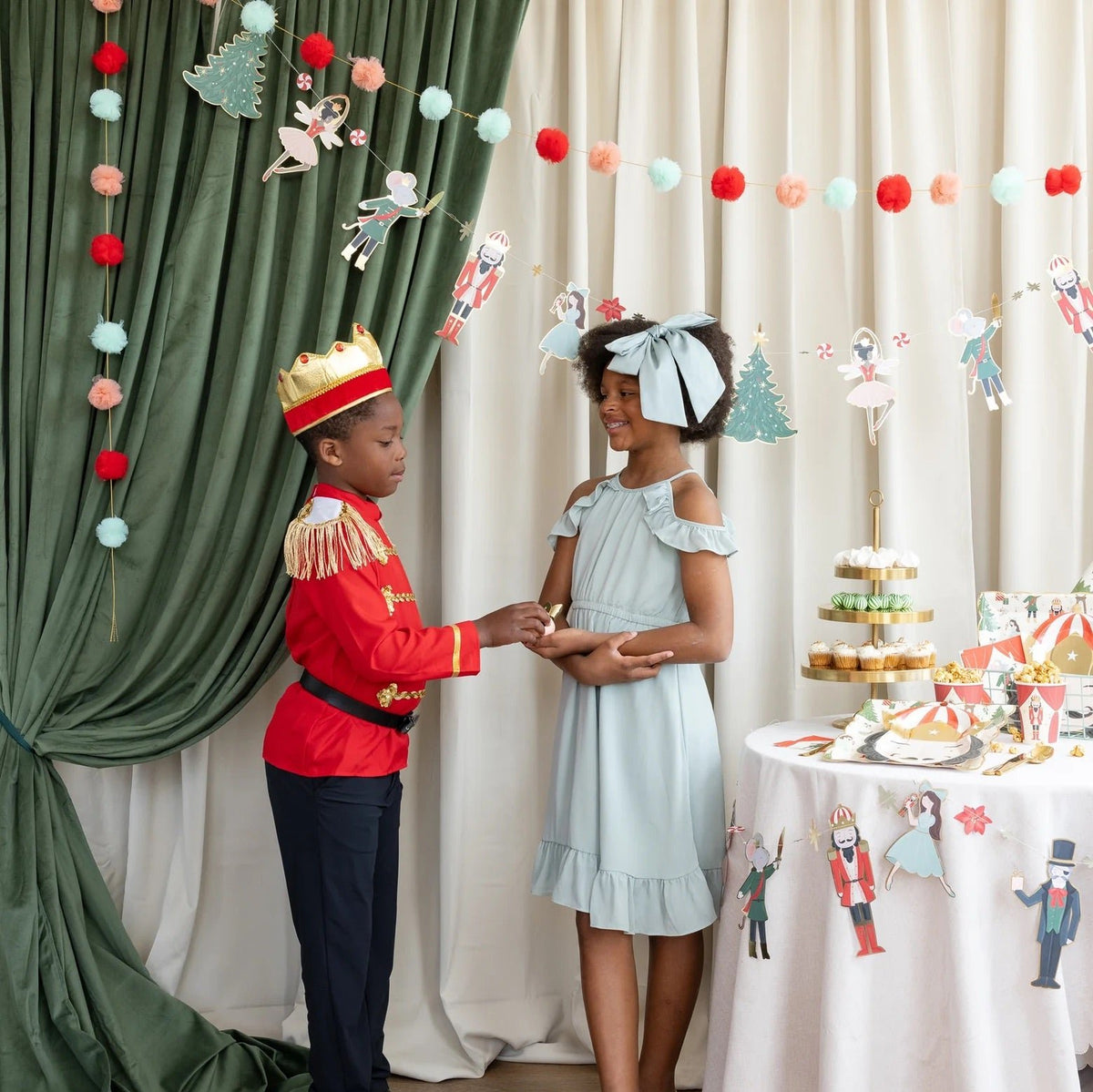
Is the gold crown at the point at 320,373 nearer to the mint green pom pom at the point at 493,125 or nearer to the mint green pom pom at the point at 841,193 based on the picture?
the mint green pom pom at the point at 493,125

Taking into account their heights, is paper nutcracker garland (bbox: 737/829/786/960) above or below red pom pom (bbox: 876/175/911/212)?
below

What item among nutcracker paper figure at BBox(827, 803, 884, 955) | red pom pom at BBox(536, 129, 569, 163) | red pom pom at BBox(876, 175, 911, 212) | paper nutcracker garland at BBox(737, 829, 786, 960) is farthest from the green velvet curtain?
nutcracker paper figure at BBox(827, 803, 884, 955)

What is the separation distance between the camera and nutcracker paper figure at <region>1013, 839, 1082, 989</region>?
5.68 feet

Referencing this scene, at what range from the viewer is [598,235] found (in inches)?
107

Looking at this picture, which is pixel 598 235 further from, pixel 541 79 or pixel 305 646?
pixel 305 646

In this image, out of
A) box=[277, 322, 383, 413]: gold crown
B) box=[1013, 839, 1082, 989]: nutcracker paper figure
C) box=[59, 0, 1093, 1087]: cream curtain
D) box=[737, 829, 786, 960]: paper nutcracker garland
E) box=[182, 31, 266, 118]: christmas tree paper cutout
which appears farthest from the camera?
box=[59, 0, 1093, 1087]: cream curtain

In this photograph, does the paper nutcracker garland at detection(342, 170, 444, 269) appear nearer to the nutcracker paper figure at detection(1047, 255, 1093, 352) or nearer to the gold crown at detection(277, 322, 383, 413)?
the gold crown at detection(277, 322, 383, 413)

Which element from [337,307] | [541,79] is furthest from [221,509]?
[541,79]

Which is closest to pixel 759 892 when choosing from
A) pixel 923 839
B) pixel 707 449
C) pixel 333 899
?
pixel 923 839

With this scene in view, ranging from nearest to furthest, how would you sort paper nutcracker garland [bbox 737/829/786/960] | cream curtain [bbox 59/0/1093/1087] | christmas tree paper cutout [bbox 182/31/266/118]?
paper nutcracker garland [bbox 737/829/786/960] < christmas tree paper cutout [bbox 182/31/266/118] < cream curtain [bbox 59/0/1093/1087]

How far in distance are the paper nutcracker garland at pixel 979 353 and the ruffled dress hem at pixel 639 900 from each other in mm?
1229

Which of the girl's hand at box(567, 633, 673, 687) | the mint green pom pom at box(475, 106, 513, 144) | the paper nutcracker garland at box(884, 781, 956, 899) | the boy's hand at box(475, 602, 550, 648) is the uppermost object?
the mint green pom pom at box(475, 106, 513, 144)

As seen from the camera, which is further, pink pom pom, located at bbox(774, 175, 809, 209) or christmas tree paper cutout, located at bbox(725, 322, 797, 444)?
christmas tree paper cutout, located at bbox(725, 322, 797, 444)

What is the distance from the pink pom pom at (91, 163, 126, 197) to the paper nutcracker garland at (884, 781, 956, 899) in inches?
84.4
